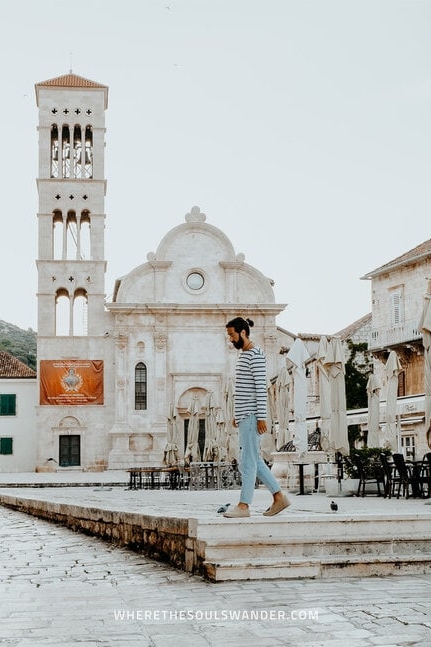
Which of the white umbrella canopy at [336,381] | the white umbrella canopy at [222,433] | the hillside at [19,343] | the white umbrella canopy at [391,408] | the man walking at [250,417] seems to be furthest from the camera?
the hillside at [19,343]

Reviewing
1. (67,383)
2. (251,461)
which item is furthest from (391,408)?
(67,383)

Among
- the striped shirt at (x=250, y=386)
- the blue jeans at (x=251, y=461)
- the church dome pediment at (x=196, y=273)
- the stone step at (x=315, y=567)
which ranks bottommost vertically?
the stone step at (x=315, y=567)

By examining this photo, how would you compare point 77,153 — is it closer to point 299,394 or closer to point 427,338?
point 299,394

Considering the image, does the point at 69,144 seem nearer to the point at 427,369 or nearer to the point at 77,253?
the point at 77,253

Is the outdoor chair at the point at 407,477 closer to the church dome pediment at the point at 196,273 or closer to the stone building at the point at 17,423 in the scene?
the church dome pediment at the point at 196,273

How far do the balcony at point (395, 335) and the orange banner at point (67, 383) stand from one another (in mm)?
15624

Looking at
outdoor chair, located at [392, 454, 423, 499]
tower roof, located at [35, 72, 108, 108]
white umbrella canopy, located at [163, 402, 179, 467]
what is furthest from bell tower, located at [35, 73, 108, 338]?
outdoor chair, located at [392, 454, 423, 499]

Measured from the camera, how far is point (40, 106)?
49.0 metres

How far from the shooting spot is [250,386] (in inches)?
281

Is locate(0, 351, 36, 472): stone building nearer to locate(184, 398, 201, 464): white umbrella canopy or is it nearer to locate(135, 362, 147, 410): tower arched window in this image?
locate(135, 362, 147, 410): tower arched window

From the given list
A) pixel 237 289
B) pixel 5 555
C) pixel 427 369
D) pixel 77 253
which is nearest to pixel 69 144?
pixel 77 253

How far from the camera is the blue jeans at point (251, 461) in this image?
6.97 meters

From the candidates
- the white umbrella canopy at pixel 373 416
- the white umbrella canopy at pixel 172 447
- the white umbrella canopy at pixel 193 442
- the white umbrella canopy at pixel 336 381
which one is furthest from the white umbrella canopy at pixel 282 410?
the white umbrella canopy at pixel 172 447

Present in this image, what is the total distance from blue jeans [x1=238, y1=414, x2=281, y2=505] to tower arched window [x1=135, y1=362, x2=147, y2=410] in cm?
4016
